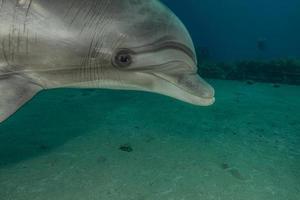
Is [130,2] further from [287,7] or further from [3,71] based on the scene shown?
[287,7]

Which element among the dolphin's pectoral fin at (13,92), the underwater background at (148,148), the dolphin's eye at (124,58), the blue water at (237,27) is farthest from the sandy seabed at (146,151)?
the blue water at (237,27)

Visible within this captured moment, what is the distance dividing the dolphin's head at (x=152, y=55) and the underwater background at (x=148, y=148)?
2525mm

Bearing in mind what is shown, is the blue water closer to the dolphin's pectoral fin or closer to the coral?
the coral

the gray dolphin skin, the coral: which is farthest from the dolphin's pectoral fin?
the coral

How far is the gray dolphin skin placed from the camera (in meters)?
2.83

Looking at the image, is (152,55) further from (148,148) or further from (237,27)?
(237,27)

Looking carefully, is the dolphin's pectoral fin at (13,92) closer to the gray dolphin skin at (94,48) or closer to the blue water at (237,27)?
the gray dolphin skin at (94,48)

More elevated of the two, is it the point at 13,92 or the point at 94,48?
the point at 94,48

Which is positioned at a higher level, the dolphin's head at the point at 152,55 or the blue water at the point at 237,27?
the dolphin's head at the point at 152,55

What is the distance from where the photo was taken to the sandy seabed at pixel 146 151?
5.15 meters

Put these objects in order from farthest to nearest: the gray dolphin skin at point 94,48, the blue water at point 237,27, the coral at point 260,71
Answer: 1. the blue water at point 237,27
2. the coral at point 260,71
3. the gray dolphin skin at point 94,48

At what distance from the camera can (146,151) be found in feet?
21.5

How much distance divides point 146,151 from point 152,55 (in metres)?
3.91

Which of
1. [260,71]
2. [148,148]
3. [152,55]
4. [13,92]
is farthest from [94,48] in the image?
[260,71]
